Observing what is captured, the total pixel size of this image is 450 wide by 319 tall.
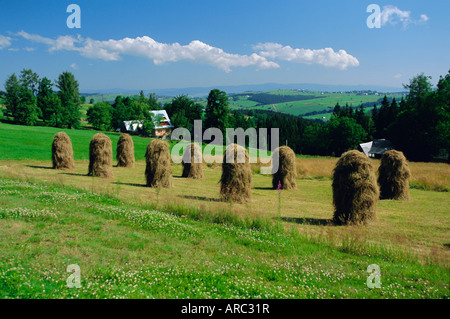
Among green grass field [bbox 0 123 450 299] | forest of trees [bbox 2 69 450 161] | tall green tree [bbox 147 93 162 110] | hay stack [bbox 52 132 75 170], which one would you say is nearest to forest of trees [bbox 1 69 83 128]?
forest of trees [bbox 2 69 450 161]

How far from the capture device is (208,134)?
255ft

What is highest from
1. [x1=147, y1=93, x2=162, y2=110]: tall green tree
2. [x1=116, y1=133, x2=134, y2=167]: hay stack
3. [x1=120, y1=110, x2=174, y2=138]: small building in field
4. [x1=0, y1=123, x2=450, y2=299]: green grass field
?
[x1=147, y1=93, x2=162, y2=110]: tall green tree

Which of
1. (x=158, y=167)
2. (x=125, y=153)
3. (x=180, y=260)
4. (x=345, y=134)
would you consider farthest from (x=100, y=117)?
(x=180, y=260)

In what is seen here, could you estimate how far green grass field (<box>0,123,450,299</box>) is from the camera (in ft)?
17.9

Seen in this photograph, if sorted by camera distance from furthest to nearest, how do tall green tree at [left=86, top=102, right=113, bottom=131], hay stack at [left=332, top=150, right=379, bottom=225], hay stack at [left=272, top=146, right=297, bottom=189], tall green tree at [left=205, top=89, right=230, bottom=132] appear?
tall green tree at [left=86, top=102, right=113, bottom=131] → tall green tree at [left=205, top=89, right=230, bottom=132] → hay stack at [left=272, top=146, right=297, bottom=189] → hay stack at [left=332, top=150, right=379, bottom=225]

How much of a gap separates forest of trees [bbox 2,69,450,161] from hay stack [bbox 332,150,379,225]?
34699mm

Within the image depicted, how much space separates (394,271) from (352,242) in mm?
1426

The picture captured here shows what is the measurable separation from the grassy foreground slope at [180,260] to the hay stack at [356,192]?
3.33 metres

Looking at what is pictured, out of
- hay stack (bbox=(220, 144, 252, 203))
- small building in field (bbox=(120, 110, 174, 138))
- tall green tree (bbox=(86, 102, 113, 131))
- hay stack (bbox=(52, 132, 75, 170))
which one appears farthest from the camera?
small building in field (bbox=(120, 110, 174, 138))

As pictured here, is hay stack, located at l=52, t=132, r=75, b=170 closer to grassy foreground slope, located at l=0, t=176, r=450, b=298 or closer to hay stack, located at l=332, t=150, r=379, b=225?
grassy foreground slope, located at l=0, t=176, r=450, b=298

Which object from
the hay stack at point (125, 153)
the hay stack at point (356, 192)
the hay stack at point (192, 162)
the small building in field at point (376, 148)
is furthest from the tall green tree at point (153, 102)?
the hay stack at point (356, 192)

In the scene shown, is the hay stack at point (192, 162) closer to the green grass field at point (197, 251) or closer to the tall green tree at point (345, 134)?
the green grass field at point (197, 251)

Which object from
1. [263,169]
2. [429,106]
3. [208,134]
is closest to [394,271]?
[263,169]
